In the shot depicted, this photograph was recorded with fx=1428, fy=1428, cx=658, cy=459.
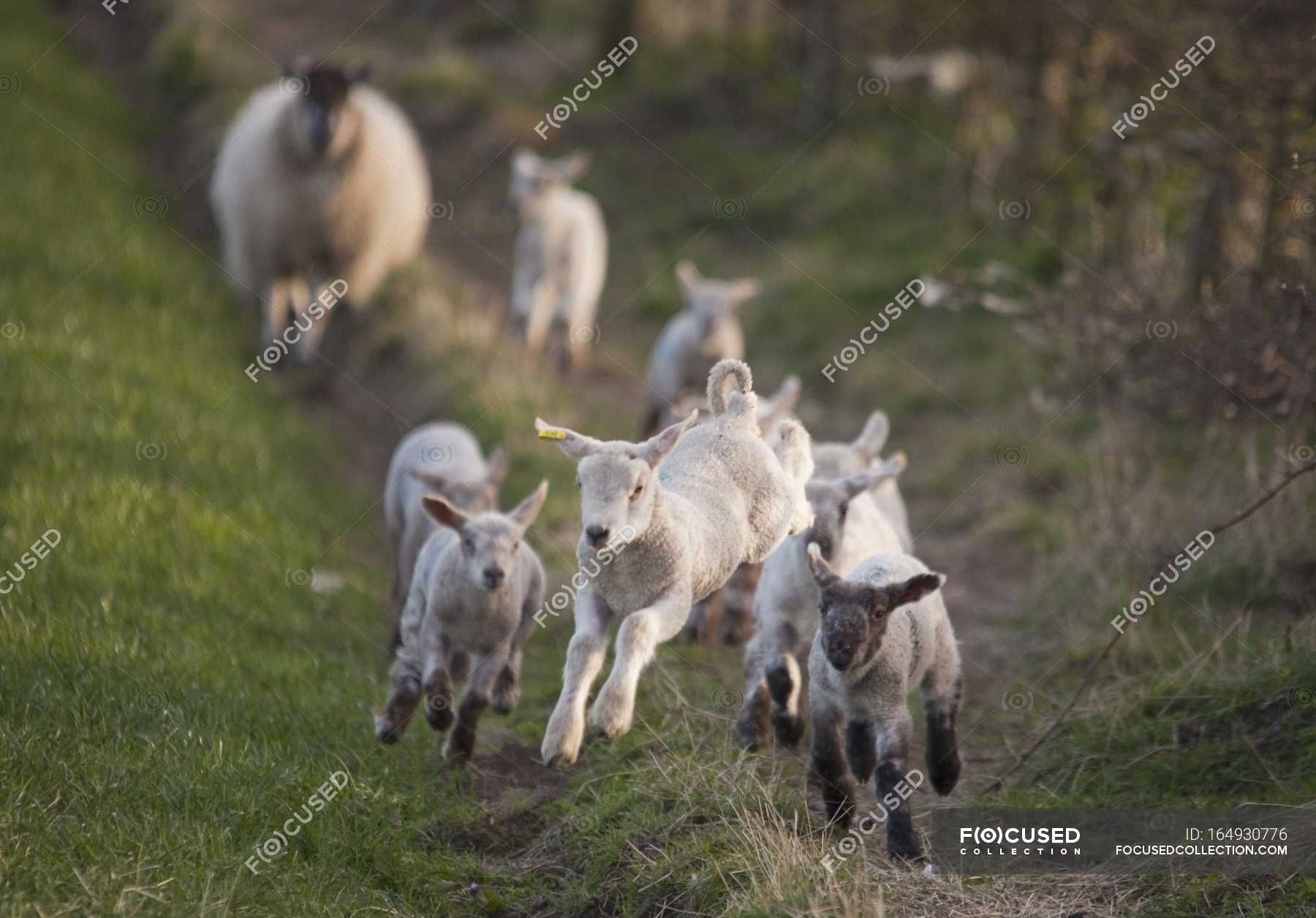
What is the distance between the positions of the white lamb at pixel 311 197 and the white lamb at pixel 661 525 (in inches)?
296

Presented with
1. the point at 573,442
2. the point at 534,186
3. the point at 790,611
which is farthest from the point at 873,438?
the point at 534,186

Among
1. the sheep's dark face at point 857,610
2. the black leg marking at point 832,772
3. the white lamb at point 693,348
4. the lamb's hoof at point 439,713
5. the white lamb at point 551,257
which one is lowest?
the lamb's hoof at point 439,713

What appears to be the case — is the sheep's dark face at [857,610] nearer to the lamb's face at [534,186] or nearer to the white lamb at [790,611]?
the white lamb at [790,611]

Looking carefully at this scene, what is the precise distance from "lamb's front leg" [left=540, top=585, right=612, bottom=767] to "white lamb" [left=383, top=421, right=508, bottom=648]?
252 centimetres

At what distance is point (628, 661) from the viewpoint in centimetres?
423

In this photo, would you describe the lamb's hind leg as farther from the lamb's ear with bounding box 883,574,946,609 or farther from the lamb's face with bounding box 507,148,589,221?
the lamb's face with bounding box 507,148,589,221

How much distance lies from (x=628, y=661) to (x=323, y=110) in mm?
8424

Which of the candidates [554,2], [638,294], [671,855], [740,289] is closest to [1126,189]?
[740,289]

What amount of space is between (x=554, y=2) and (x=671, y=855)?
19.3 m

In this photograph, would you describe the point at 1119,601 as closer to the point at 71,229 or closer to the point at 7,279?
the point at 7,279

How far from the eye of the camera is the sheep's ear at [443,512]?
228 inches

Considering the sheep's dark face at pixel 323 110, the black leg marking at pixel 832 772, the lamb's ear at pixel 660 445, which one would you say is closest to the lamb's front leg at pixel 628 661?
the lamb's ear at pixel 660 445

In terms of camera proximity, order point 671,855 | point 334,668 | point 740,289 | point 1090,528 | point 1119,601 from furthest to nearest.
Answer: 1. point 740,289
2. point 1090,528
3. point 1119,601
4. point 334,668
5. point 671,855

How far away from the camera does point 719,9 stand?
20.6m
